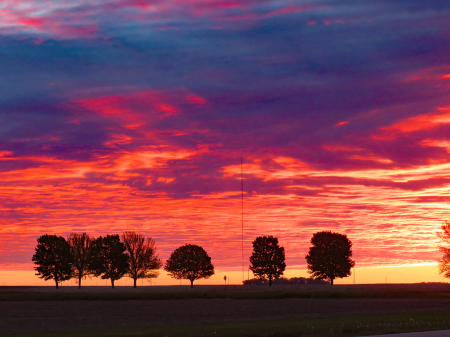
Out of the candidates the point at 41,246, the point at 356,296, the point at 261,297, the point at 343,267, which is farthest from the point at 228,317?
the point at 41,246

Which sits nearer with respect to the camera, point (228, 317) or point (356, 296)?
point (228, 317)

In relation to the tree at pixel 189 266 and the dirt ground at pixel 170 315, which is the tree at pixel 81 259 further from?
the dirt ground at pixel 170 315

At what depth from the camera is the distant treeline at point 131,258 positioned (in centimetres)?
13975

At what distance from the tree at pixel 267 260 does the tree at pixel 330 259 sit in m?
6.76

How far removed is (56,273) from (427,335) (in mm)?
126498

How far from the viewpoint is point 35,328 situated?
50.9 metres

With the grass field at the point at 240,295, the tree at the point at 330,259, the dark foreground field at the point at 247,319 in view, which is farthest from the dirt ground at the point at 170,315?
the tree at the point at 330,259

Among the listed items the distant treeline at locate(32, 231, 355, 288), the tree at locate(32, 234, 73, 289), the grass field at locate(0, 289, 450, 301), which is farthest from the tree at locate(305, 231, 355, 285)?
the tree at locate(32, 234, 73, 289)

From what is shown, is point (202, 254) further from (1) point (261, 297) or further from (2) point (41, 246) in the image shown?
(1) point (261, 297)

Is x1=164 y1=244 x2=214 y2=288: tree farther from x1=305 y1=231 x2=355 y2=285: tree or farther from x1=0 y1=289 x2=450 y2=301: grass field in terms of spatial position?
x1=0 y1=289 x2=450 y2=301: grass field

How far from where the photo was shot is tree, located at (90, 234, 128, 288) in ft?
461

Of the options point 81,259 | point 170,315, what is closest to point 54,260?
point 81,259

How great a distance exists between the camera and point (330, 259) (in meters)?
138

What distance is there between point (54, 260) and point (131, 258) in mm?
18039
